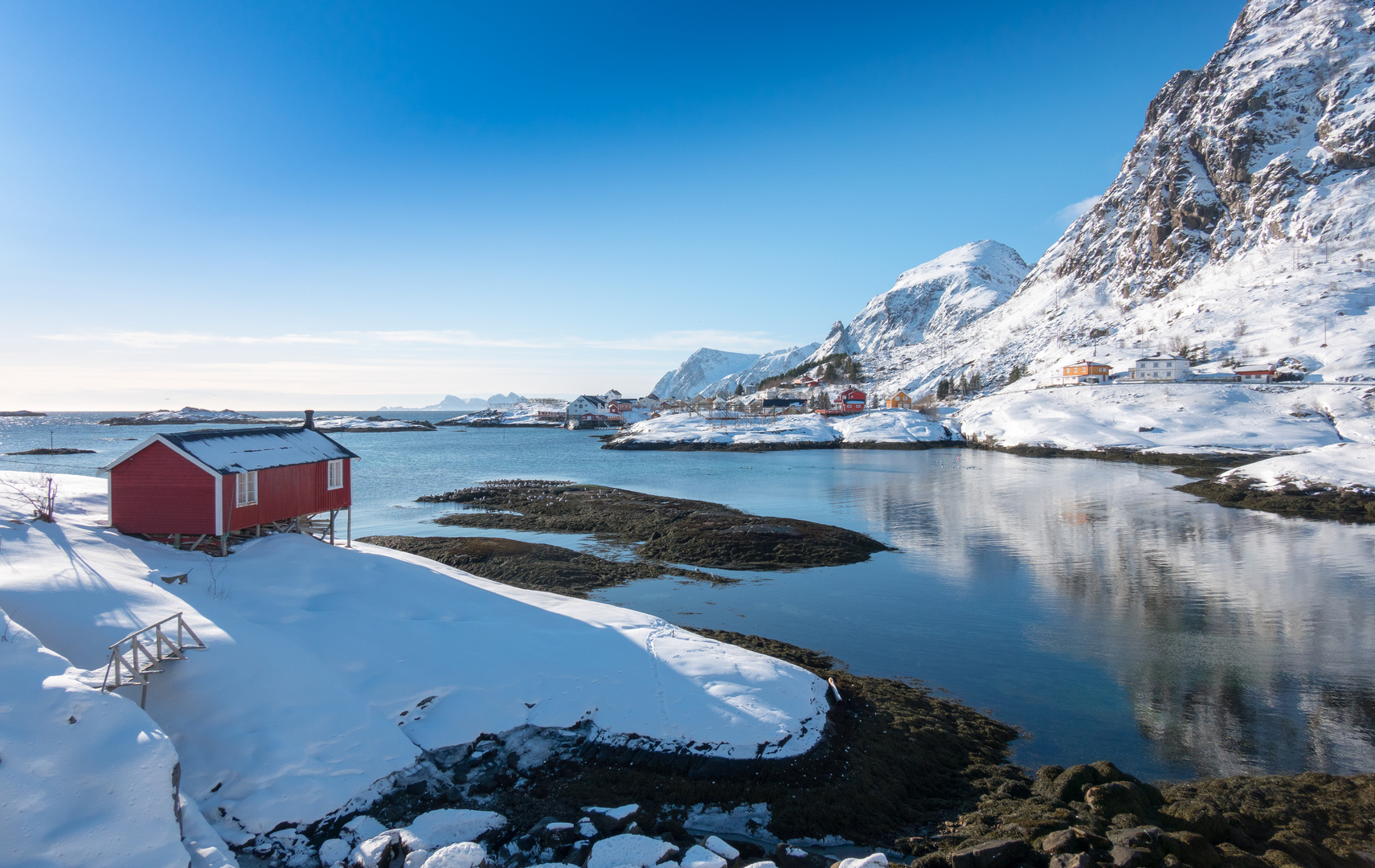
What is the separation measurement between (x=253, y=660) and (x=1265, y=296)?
484 feet

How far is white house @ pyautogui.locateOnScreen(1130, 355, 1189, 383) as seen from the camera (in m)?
94.4

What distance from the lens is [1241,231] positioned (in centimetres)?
13238

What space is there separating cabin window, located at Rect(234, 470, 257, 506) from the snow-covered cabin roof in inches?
8.7

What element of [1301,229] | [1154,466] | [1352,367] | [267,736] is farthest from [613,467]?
[1301,229]

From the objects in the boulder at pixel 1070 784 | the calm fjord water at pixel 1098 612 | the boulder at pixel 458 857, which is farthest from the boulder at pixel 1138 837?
the boulder at pixel 458 857

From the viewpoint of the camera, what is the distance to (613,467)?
71.9 meters

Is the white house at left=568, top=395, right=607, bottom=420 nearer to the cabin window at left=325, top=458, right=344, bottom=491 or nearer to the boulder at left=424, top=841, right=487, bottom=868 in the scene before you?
the cabin window at left=325, top=458, right=344, bottom=491

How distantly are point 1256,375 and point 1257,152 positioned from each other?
82.5 m

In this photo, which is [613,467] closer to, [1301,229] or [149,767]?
[149,767]

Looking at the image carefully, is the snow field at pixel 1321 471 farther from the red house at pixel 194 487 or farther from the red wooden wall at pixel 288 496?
the red house at pixel 194 487

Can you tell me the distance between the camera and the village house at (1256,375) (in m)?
85.6

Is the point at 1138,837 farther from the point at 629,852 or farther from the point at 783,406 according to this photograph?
the point at 783,406

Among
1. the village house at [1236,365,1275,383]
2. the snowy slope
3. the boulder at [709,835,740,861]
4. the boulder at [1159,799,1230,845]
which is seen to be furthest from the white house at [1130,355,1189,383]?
the snowy slope

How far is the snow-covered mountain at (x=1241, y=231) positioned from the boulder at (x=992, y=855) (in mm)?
104184
